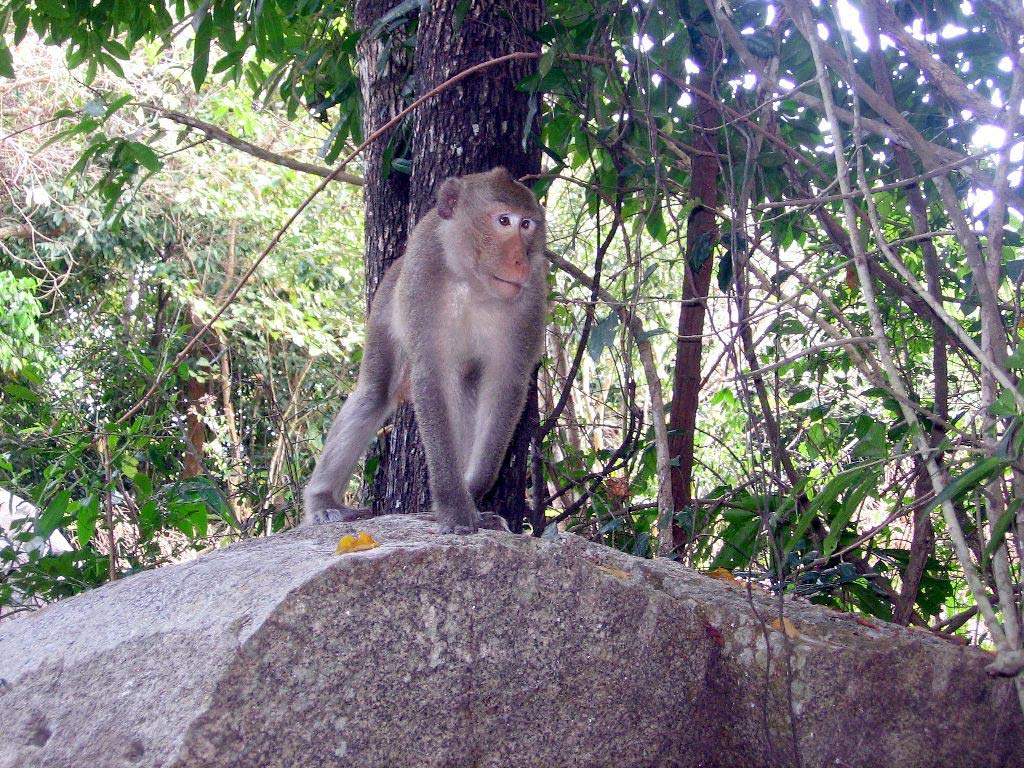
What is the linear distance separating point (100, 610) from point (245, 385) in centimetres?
966

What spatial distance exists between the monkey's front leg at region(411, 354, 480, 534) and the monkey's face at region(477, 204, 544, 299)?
33 cm

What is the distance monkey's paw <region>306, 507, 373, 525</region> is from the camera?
12.0 feet

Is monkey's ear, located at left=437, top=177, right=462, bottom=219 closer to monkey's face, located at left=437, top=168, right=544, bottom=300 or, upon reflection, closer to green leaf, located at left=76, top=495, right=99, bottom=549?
monkey's face, located at left=437, top=168, right=544, bottom=300

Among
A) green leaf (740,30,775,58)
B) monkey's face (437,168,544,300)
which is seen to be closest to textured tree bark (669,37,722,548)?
green leaf (740,30,775,58)

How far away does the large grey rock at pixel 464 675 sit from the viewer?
2088 millimetres

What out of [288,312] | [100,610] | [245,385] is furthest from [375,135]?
[245,385]

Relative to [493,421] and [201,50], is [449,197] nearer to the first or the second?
[493,421]

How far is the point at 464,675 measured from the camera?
2254 mm

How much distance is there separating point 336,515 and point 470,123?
5.15 feet

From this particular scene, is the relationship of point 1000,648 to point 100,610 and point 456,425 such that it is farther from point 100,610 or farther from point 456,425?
point 100,610

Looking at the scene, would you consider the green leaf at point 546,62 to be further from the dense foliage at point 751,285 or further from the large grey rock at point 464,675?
the large grey rock at point 464,675

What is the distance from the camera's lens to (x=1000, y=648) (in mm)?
2340

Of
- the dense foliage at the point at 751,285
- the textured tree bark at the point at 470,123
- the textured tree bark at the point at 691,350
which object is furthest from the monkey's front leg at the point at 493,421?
the textured tree bark at the point at 691,350

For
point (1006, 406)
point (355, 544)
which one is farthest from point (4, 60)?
point (1006, 406)
